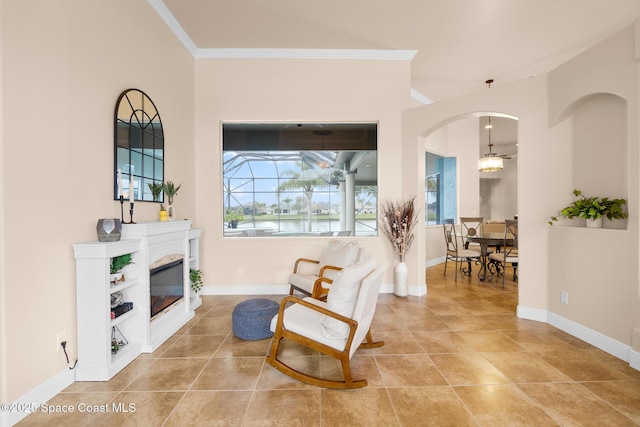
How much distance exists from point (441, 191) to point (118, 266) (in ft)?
22.3

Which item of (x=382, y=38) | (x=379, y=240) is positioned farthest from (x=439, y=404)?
(x=382, y=38)

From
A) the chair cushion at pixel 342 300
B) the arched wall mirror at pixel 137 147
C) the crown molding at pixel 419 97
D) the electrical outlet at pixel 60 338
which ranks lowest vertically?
the electrical outlet at pixel 60 338

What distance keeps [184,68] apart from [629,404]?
5.73 meters

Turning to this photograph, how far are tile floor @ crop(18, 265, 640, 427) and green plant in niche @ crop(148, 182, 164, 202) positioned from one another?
1573 millimetres

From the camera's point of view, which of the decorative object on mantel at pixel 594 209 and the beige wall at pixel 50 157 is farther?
the decorative object on mantel at pixel 594 209

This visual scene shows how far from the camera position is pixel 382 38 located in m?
3.95

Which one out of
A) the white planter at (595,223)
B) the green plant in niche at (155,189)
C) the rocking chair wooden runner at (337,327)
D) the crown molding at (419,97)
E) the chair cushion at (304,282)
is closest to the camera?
the rocking chair wooden runner at (337,327)

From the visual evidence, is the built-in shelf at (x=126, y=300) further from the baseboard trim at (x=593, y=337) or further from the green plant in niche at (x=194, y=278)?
the baseboard trim at (x=593, y=337)

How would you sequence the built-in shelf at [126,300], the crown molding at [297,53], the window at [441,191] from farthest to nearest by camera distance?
the window at [441,191], the crown molding at [297,53], the built-in shelf at [126,300]

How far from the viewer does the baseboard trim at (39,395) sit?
5.66 ft

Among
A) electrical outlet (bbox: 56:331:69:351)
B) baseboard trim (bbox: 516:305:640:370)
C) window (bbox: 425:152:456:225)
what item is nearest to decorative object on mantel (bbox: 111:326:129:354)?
electrical outlet (bbox: 56:331:69:351)

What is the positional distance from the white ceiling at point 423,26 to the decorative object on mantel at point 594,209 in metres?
2.37

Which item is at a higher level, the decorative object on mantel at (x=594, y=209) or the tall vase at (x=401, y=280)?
the decorative object on mantel at (x=594, y=209)

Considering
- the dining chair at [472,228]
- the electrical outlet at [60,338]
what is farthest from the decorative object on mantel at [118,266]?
the dining chair at [472,228]
